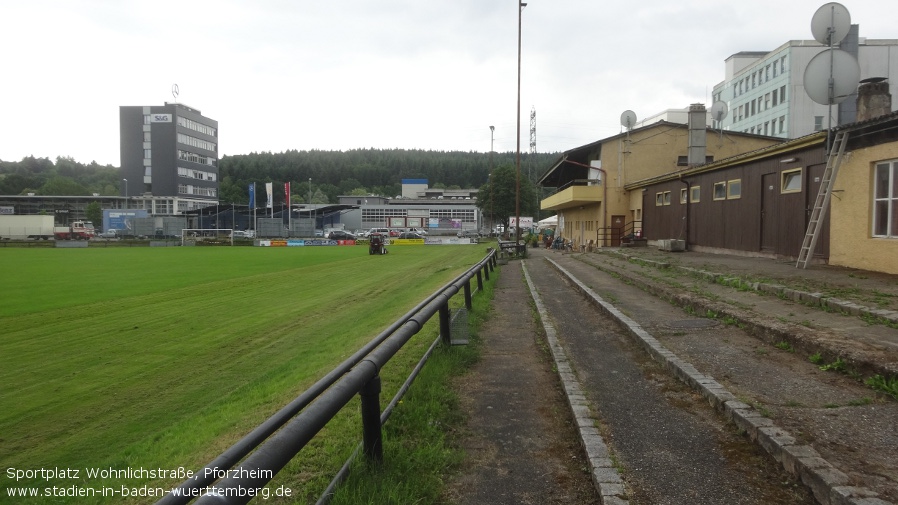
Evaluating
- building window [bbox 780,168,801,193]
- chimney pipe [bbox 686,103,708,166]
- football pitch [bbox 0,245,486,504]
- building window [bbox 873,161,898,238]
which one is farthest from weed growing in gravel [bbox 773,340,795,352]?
chimney pipe [bbox 686,103,708,166]

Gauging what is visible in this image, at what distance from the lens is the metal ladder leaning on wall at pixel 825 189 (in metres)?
12.9

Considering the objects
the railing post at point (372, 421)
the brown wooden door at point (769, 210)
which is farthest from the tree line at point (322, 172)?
the railing post at point (372, 421)

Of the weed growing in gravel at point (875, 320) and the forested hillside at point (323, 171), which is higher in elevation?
the forested hillside at point (323, 171)

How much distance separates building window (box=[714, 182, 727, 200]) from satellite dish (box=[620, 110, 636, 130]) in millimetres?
14820

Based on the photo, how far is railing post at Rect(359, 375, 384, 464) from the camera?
145 inches

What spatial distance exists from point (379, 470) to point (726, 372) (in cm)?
385

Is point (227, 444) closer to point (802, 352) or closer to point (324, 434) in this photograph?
point (324, 434)

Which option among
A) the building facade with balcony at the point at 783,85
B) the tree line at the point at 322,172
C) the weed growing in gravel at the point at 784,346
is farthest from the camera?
the tree line at the point at 322,172

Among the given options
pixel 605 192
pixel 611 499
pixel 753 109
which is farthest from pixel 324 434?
pixel 753 109

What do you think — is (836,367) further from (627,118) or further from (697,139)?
(627,118)

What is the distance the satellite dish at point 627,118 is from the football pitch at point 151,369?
888 inches

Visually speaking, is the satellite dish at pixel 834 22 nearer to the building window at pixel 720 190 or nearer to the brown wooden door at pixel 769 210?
the brown wooden door at pixel 769 210

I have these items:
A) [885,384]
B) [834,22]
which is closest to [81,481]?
[885,384]

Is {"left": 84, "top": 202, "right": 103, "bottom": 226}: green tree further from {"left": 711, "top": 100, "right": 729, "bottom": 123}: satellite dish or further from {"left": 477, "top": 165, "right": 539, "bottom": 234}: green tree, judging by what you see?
{"left": 711, "top": 100, "right": 729, "bottom": 123}: satellite dish
